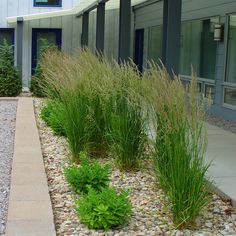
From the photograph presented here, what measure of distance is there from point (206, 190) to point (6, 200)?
68.7 inches

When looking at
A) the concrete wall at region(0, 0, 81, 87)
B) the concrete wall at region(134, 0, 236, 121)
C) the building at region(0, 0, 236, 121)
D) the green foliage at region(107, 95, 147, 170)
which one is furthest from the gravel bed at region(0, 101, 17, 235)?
the concrete wall at region(0, 0, 81, 87)

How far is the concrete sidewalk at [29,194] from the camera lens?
353 cm

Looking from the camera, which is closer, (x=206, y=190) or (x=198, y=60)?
(x=206, y=190)

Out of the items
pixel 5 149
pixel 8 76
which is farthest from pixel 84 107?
pixel 8 76

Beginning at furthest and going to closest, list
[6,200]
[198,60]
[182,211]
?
[198,60], [6,200], [182,211]

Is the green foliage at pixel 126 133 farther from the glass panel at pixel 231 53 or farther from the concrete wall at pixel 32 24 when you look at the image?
the concrete wall at pixel 32 24

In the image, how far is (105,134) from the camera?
5.59 meters

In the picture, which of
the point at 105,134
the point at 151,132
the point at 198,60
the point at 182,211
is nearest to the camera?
the point at 182,211

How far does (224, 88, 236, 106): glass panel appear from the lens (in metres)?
9.67

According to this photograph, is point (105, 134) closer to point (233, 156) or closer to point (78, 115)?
point (78, 115)

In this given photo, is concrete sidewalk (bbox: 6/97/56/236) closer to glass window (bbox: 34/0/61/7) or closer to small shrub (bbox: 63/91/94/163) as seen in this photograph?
Answer: small shrub (bbox: 63/91/94/163)

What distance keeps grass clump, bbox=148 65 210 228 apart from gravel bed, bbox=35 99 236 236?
0.55 feet

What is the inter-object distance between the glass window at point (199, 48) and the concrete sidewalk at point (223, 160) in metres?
2.90

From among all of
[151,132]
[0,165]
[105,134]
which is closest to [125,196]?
[151,132]
